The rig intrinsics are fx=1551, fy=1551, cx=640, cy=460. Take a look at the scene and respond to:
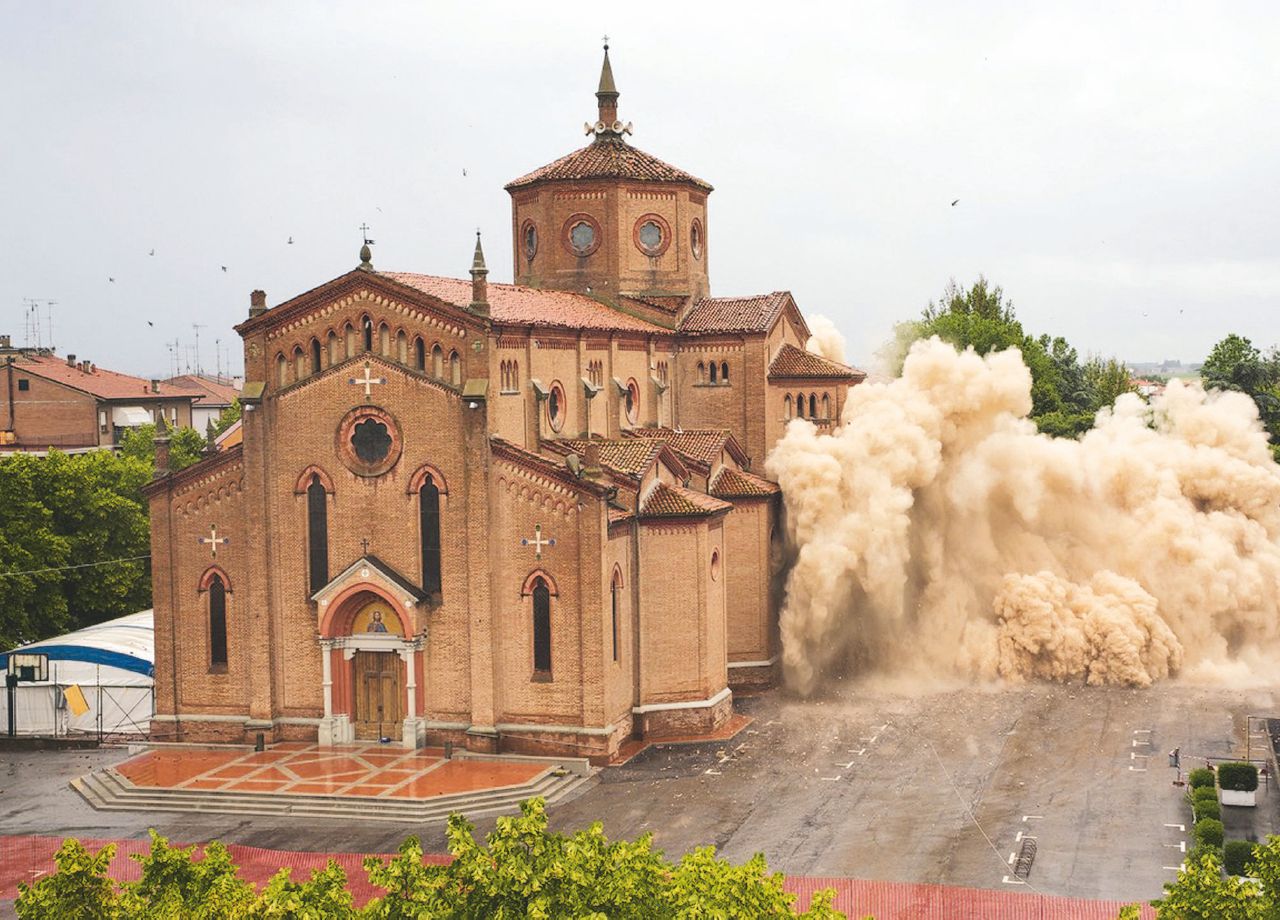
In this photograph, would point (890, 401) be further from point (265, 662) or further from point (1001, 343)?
point (1001, 343)

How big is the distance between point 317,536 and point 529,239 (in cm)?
1712

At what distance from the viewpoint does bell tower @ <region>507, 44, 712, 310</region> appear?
2158 inches

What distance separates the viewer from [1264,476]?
55125 mm

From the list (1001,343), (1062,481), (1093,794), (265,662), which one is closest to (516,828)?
(1093,794)

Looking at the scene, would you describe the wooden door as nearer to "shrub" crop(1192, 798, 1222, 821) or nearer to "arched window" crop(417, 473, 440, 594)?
"arched window" crop(417, 473, 440, 594)

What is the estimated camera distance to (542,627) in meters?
41.9

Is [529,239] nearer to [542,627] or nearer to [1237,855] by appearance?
[542,627]

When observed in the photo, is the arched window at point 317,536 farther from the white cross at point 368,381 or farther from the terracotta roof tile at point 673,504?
the terracotta roof tile at point 673,504

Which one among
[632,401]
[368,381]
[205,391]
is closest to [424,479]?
[368,381]

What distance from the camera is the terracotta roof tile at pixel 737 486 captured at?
164 ft

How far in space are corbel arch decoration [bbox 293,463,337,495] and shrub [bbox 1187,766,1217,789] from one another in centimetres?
2365

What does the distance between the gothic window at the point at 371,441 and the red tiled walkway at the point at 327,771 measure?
807 cm

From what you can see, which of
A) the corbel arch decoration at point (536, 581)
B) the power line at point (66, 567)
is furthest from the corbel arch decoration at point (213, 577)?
the power line at point (66, 567)

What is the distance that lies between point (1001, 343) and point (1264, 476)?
107 ft
